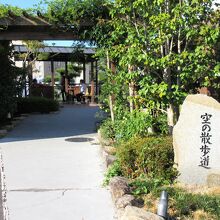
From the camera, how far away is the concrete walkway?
5965 mm

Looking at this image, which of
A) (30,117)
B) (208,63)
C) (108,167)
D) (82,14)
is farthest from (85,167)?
(30,117)

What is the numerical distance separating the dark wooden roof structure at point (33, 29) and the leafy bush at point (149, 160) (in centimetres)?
562

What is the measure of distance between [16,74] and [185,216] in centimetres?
1062

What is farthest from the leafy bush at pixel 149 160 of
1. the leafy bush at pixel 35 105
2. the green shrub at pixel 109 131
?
the leafy bush at pixel 35 105

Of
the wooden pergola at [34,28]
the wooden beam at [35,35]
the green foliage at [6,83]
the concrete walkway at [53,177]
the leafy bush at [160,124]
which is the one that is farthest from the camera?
the green foliage at [6,83]

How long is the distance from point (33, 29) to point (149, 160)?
738 cm

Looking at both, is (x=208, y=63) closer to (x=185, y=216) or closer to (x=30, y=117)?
(x=185, y=216)

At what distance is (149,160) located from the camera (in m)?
6.90

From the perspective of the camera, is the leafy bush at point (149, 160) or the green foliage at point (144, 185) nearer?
the green foliage at point (144, 185)

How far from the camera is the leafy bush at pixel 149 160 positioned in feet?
22.6

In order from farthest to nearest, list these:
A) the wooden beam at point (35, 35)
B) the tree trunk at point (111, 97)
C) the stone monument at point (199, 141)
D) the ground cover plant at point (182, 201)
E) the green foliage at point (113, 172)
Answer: the wooden beam at point (35, 35)
the tree trunk at point (111, 97)
the green foliage at point (113, 172)
the stone monument at point (199, 141)
the ground cover plant at point (182, 201)

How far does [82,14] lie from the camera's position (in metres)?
11.5

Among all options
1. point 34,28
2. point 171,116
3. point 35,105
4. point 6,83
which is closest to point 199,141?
point 171,116

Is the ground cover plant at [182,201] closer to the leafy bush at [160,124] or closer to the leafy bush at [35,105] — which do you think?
the leafy bush at [160,124]
